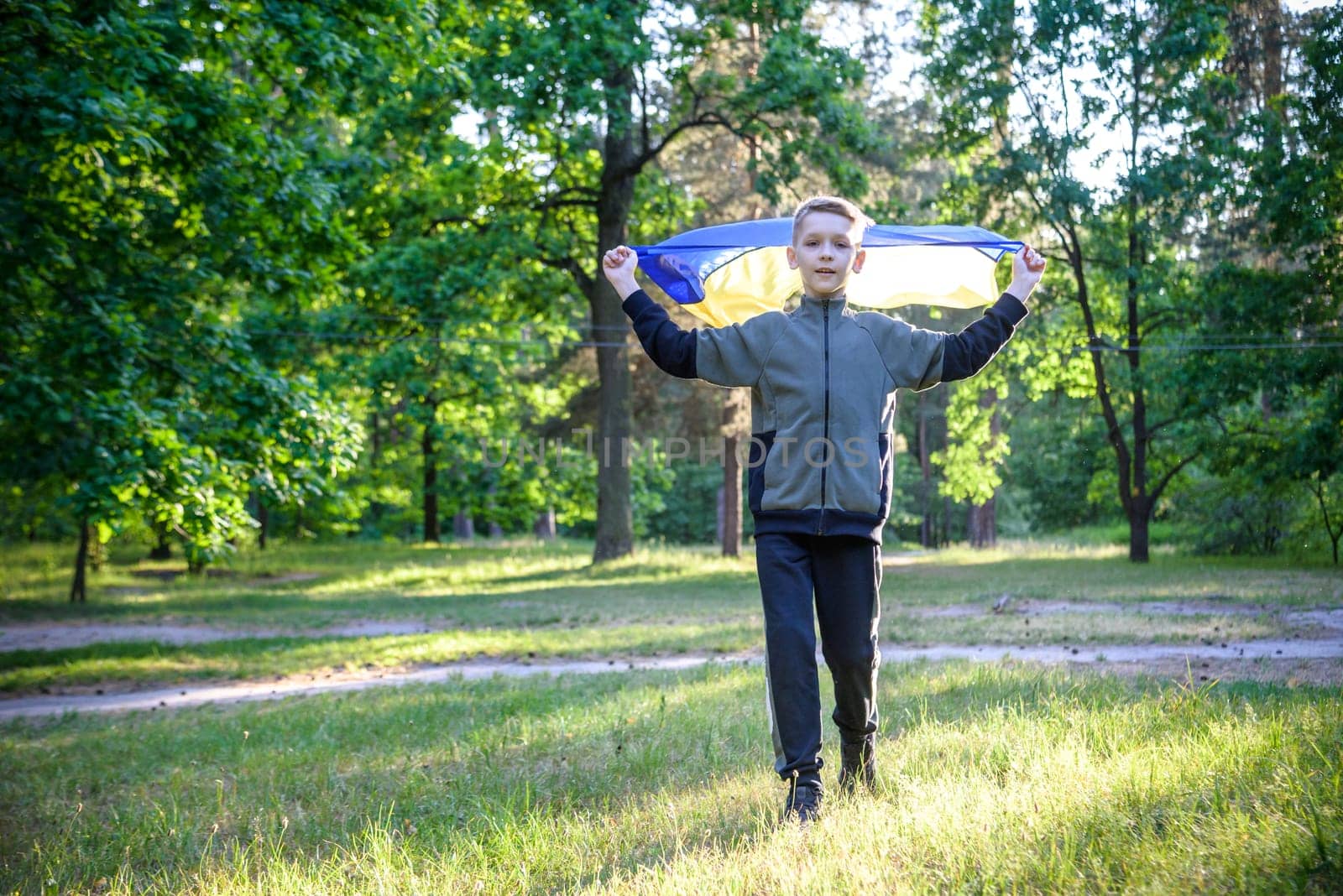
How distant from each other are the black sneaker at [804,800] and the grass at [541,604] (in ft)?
22.5

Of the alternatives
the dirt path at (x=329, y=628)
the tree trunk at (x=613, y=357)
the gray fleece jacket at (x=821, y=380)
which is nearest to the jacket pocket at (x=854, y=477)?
the gray fleece jacket at (x=821, y=380)

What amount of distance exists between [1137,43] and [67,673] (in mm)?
21407

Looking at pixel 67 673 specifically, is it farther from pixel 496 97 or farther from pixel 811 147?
pixel 811 147

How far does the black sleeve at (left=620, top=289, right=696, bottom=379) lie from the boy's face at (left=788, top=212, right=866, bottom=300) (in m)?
0.51

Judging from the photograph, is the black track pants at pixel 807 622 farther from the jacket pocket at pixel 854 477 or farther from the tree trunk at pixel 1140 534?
the tree trunk at pixel 1140 534

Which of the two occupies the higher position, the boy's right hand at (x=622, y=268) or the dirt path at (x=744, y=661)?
the boy's right hand at (x=622, y=268)

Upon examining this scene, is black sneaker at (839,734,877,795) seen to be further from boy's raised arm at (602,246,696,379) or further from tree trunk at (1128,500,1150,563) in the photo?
tree trunk at (1128,500,1150,563)

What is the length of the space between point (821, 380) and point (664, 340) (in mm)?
595

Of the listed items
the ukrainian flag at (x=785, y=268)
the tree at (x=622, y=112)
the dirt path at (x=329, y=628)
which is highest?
the tree at (x=622, y=112)

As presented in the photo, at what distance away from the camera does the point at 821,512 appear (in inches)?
154

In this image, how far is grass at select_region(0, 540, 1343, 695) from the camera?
36.6ft

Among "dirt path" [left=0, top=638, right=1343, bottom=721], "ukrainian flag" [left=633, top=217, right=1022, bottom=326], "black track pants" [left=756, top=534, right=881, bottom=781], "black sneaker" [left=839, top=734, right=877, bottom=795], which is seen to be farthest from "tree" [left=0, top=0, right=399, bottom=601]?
"black sneaker" [left=839, top=734, right=877, bottom=795]

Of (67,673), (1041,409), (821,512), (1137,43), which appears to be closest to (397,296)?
(67,673)

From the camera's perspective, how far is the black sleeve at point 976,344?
4047 millimetres
